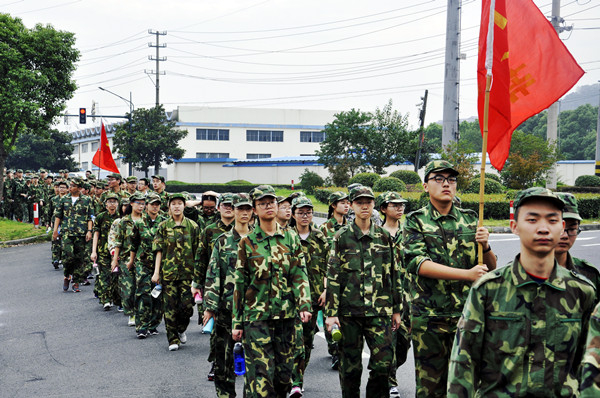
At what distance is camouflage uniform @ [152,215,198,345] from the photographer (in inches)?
314

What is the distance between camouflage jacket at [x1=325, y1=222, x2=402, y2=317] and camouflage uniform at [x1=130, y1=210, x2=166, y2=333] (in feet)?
13.7

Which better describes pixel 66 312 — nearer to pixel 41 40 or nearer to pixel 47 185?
pixel 47 185

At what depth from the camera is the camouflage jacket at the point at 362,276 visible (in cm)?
544

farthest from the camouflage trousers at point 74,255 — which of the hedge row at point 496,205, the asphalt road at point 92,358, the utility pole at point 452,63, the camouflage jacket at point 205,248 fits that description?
the utility pole at point 452,63

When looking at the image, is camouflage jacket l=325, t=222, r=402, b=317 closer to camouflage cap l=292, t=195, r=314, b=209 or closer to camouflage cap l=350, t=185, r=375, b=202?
camouflage cap l=350, t=185, r=375, b=202

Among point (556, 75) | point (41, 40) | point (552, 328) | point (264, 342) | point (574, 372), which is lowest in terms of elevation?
point (264, 342)

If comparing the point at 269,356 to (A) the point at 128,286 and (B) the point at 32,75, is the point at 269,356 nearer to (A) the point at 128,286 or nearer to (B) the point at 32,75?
(A) the point at 128,286

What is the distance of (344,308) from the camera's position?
5.49 meters

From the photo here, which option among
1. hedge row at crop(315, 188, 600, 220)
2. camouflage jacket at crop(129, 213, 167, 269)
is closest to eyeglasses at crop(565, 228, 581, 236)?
camouflage jacket at crop(129, 213, 167, 269)

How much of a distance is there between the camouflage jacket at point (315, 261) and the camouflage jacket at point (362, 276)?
156 centimetres

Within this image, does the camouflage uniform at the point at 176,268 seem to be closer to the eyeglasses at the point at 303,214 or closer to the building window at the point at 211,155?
the eyeglasses at the point at 303,214

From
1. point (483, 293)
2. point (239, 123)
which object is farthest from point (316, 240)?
point (239, 123)

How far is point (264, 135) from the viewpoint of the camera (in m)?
72.5

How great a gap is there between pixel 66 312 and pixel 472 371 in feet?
30.9
